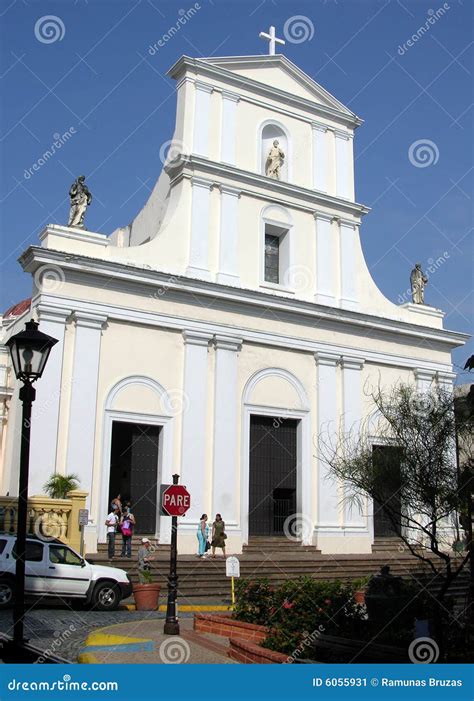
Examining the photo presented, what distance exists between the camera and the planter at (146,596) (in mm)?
15461

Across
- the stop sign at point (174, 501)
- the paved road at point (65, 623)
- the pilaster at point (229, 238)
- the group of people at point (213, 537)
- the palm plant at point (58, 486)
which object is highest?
the pilaster at point (229, 238)

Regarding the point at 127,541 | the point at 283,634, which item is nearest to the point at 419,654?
the point at 283,634

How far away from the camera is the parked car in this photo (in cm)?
1476

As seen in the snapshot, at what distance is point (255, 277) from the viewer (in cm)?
2594

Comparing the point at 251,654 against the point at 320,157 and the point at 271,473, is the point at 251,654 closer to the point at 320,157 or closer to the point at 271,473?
the point at 271,473

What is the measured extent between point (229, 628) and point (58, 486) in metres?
9.64

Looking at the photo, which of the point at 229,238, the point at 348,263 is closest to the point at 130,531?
the point at 229,238

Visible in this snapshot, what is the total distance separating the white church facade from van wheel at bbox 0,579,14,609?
5.84 meters

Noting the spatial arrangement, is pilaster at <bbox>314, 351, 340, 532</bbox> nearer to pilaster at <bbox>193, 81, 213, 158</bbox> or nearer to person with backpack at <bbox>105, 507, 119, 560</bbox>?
person with backpack at <bbox>105, 507, 119, 560</bbox>

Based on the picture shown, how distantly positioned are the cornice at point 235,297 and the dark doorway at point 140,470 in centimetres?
437

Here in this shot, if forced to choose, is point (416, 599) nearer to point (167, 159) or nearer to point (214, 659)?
point (214, 659)

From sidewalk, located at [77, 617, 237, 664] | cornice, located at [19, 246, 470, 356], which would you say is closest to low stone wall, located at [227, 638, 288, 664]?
sidewalk, located at [77, 617, 237, 664]

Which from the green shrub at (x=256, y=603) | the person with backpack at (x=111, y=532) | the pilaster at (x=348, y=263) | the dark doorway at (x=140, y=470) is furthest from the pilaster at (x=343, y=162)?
the green shrub at (x=256, y=603)

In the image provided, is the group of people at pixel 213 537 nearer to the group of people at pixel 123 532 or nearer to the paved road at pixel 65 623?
the group of people at pixel 123 532
